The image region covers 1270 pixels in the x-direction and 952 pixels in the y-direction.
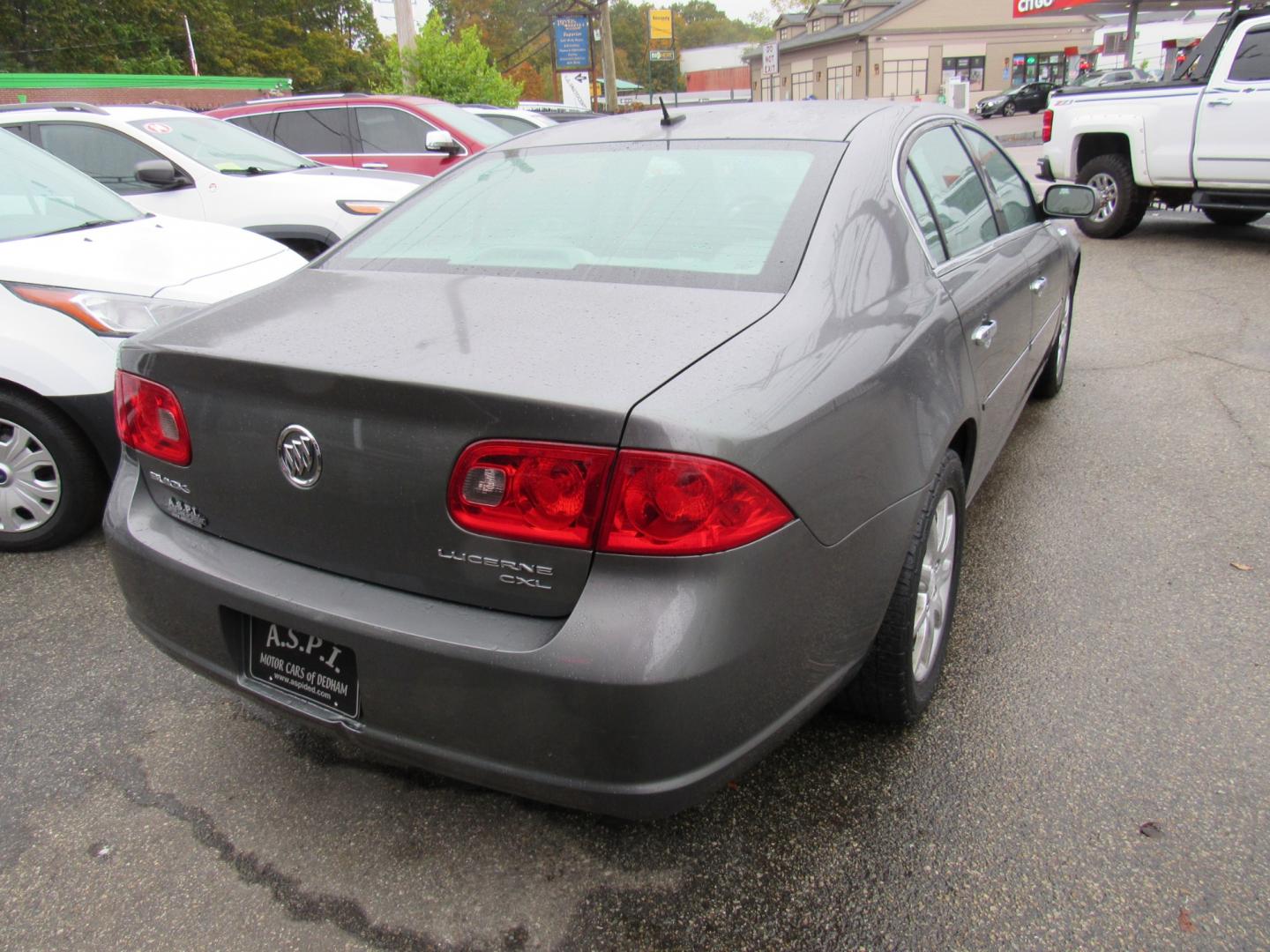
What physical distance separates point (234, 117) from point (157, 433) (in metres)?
8.35

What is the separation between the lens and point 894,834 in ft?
7.10

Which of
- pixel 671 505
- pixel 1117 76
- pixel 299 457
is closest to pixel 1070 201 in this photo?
pixel 671 505

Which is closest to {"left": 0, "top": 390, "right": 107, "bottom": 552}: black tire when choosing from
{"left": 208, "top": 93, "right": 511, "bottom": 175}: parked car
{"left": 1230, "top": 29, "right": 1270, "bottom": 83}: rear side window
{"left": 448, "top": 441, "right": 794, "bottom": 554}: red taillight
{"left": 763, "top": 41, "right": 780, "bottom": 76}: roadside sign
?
{"left": 448, "top": 441, "right": 794, "bottom": 554}: red taillight

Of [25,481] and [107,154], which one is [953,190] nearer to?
[25,481]

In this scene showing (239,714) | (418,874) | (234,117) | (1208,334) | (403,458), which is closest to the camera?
(403,458)

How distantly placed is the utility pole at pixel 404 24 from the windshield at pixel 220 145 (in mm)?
10039

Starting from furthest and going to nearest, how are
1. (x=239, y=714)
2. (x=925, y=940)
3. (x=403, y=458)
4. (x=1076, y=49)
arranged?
(x=1076, y=49) → (x=239, y=714) → (x=925, y=940) → (x=403, y=458)

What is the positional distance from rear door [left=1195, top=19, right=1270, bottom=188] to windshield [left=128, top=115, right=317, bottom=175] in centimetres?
801

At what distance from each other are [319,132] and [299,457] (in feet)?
28.2

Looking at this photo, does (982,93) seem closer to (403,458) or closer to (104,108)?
(104,108)

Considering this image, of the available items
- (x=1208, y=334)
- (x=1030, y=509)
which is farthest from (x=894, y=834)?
(x=1208, y=334)

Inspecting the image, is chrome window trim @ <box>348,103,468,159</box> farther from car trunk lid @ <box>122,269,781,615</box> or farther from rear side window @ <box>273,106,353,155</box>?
car trunk lid @ <box>122,269,781,615</box>

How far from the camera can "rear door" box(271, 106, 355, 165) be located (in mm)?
9391

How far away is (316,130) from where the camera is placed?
30.9 ft
